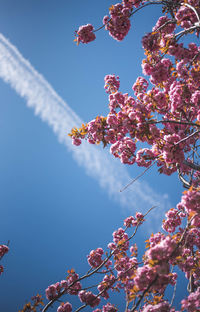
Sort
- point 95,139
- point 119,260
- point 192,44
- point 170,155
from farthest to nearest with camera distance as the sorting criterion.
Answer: point 119,260
point 95,139
point 192,44
point 170,155

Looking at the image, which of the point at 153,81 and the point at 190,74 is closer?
the point at 190,74

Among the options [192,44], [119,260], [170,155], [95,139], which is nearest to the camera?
[170,155]

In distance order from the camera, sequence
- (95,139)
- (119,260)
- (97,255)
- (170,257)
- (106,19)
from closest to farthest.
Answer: (170,257) → (95,139) → (106,19) → (119,260) → (97,255)

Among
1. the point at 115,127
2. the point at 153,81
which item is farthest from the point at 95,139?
the point at 153,81

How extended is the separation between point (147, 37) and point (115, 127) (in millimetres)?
2872

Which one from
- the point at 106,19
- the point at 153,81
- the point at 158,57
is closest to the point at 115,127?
the point at 153,81

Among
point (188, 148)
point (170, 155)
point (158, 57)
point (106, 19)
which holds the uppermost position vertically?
point (106, 19)

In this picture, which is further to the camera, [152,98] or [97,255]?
[97,255]

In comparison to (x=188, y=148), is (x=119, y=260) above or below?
below

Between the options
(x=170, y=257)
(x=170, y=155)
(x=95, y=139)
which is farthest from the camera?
(x=95, y=139)

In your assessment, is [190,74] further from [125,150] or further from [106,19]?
[106,19]

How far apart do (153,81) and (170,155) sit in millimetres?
2388

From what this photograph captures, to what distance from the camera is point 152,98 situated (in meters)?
4.50

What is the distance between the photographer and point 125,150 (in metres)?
4.66
